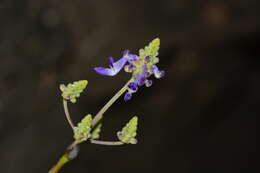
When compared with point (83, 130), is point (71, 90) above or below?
above

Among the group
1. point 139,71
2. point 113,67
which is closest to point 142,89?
point 113,67

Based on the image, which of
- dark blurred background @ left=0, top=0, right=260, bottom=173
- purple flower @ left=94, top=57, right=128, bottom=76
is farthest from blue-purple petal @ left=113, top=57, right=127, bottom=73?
dark blurred background @ left=0, top=0, right=260, bottom=173

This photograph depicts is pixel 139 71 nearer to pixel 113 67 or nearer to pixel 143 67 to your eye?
pixel 143 67

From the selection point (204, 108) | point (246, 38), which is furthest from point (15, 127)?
point (246, 38)

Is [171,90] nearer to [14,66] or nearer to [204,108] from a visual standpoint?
[204,108]

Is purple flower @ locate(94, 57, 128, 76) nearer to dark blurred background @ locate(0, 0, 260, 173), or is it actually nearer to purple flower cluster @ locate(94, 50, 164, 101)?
purple flower cluster @ locate(94, 50, 164, 101)

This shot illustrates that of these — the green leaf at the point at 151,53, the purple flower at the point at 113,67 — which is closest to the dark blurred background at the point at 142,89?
the purple flower at the point at 113,67

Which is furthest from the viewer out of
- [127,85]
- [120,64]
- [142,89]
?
[142,89]

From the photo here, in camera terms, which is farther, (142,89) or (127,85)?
(142,89)
